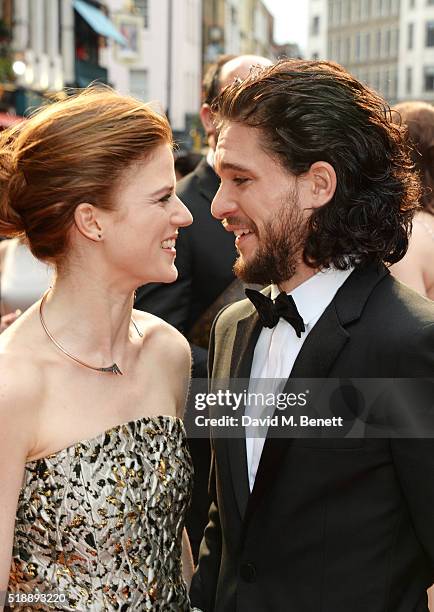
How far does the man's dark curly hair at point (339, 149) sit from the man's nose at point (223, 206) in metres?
0.20

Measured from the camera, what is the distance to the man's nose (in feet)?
9.29

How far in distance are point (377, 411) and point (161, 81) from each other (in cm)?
4685

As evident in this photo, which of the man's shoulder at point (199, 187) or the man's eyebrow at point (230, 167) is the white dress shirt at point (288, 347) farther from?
the man's shoulder at point (199, 187)

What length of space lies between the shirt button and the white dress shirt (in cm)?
22

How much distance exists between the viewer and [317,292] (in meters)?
2.73

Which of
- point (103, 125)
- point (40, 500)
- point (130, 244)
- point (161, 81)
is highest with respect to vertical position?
point (103, 125)

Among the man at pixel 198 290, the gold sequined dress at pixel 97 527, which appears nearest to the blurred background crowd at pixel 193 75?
the man at pixel 198 290

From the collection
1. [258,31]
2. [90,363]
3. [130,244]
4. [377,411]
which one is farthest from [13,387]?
[258,31]

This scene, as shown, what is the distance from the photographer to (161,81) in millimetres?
47656

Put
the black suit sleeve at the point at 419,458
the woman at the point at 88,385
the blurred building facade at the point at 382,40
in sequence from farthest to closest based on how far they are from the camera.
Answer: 1. the blurred building facade at the point at 382,40
2. the woman at the point at 88,385
3. the black suit sleeve at the point at 419,458

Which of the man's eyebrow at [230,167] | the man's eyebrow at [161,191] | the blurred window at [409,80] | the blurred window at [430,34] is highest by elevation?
the man's eyebrow at [230,167]

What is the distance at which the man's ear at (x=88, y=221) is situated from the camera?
106 inches

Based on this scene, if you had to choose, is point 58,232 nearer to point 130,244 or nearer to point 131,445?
point 130,244

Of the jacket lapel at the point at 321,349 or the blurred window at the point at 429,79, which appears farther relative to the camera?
the blurred window at the point at 429,79
